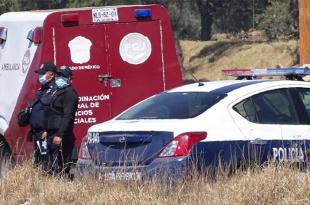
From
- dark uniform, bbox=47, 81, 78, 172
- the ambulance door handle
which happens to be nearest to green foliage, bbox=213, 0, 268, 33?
the ambulance door handle

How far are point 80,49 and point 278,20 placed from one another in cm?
3324

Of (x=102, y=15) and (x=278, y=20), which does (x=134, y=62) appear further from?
(x=278, y=20)

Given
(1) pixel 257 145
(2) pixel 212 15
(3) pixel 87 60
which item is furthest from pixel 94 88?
(2) pixel 212 15

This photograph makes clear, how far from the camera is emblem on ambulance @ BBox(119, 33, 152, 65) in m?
11.8

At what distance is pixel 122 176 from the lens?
8.51 metres

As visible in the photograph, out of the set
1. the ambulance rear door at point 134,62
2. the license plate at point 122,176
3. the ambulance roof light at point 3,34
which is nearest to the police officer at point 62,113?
the ambulance rear door at point 134,62

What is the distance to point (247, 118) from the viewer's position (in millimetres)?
8789

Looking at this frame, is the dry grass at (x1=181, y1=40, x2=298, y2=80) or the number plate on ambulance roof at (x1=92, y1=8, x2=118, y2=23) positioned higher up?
the number plate on ambulance roof at (x1=92, y1=8, x2=118, y2=23)

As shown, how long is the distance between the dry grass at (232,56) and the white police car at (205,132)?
28576mm

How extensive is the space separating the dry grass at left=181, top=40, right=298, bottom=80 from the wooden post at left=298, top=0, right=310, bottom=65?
2508cm

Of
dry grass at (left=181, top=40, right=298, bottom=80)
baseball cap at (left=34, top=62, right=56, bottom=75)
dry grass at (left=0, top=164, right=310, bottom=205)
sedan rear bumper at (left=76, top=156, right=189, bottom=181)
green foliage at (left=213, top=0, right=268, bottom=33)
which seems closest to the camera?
dry grass at (left=0, top=164, right=310, bottom=205)

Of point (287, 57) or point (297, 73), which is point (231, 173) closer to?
point (297, 73)

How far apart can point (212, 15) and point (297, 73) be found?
Answer: 43230 mm

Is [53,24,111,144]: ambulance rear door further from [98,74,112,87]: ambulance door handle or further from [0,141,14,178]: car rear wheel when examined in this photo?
[0,141,14,178]: car rear wheel
